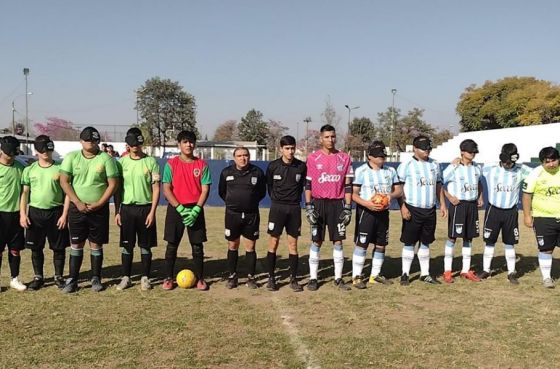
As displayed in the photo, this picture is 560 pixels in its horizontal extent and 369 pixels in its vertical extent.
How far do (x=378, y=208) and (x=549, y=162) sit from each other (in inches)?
106

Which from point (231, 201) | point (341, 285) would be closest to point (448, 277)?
point (341, 285)

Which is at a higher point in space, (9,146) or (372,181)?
(9,146)

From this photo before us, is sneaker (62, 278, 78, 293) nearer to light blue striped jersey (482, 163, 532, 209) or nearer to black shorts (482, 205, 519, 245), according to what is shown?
black shorts (482, 205, 519, 245)

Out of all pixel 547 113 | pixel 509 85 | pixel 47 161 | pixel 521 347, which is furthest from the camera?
pixel 509 85

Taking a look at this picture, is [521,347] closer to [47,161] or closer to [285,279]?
[285,279]

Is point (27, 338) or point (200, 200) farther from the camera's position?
point (200, 200)

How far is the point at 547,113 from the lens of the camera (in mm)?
52969

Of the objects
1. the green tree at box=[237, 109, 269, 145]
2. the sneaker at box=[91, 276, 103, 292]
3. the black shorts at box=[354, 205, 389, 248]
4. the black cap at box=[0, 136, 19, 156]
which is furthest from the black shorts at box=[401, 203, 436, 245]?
the green tree at box=[237, 109, 269, 145]

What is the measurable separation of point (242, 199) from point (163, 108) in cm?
5597

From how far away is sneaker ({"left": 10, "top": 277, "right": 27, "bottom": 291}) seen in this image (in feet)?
22.6

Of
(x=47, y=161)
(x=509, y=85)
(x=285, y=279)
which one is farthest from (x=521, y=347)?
(x=509, y=85)

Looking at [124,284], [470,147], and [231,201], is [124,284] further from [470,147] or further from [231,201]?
[470,147]

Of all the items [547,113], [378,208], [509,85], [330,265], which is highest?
[509,85]

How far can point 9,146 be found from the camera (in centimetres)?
675
